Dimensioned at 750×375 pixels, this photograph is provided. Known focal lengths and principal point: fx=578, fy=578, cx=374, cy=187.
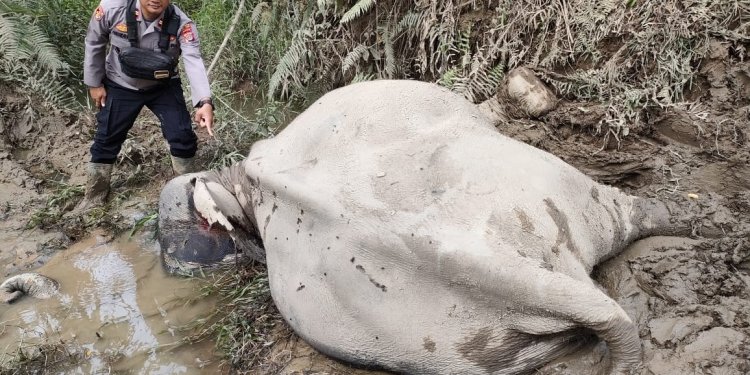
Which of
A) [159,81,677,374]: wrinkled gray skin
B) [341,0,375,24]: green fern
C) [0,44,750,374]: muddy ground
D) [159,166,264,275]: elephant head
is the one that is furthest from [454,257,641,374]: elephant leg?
[341,0,375,24]: green fern

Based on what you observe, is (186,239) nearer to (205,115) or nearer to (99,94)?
(205,115)

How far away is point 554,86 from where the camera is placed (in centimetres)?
346

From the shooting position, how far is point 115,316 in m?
3.08

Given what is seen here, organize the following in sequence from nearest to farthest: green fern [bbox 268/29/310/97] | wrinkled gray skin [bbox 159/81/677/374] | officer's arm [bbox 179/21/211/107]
Result: wrinkled gray skin [bbox 159/81/677/374] < officer's arm [bbox 179/21/211/107] < green fern [bbox 268/29/310/97]

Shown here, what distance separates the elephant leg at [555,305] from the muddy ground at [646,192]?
0.41 feet

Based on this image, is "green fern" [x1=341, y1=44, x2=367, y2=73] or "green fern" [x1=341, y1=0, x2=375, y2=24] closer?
"green fern" [x1=341, y1=0, x2=375, y2=24]

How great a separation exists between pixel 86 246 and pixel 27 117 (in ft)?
5.34

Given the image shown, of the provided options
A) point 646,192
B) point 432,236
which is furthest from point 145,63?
point 646,192

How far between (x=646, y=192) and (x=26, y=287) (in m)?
3.35

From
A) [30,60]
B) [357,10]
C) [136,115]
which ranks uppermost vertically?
[357,10]

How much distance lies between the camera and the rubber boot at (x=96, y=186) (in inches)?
153

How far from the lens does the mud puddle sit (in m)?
2.82

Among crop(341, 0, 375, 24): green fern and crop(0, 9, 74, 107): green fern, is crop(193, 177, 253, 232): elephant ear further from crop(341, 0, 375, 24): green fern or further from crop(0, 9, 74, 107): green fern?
crop(0, 9, 74, 107): green fern

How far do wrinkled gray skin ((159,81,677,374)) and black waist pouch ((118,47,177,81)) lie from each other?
109 centimetres
